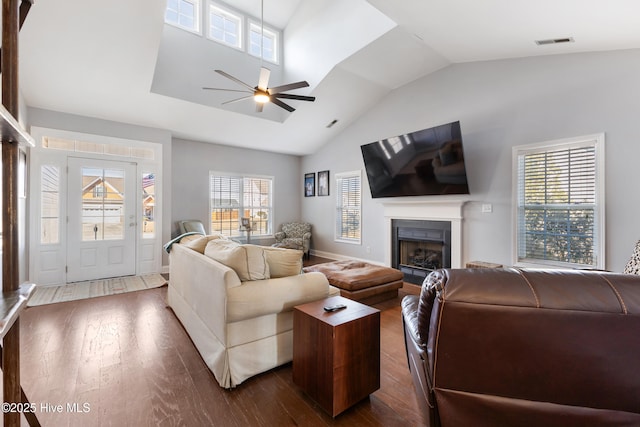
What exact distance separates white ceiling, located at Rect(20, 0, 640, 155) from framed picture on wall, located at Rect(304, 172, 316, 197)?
49.1 inches

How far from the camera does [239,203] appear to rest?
6863 mm

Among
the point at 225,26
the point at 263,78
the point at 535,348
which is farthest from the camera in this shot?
the point at 225,26

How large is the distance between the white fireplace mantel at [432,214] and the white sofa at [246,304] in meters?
2.77

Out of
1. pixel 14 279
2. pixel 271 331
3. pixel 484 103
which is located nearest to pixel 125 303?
pixel 271 331

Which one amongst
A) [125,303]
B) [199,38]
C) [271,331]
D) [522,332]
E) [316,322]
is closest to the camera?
[522,332]

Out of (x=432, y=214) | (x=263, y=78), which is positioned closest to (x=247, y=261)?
(x=263, y=78)

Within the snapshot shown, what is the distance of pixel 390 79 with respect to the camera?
506 cm

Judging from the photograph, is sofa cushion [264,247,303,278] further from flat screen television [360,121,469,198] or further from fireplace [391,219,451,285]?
fireplace [391,219,451,285]

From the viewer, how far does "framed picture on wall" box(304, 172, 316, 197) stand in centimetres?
738

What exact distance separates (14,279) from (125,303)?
3219mm

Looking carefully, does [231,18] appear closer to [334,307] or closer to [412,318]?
[334,307]

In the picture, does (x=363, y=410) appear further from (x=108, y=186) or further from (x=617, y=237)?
(x=108, y=186)

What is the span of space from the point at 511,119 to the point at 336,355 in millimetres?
3985

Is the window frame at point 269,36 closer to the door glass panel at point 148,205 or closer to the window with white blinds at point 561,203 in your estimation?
the door glass panel at point 148,205
